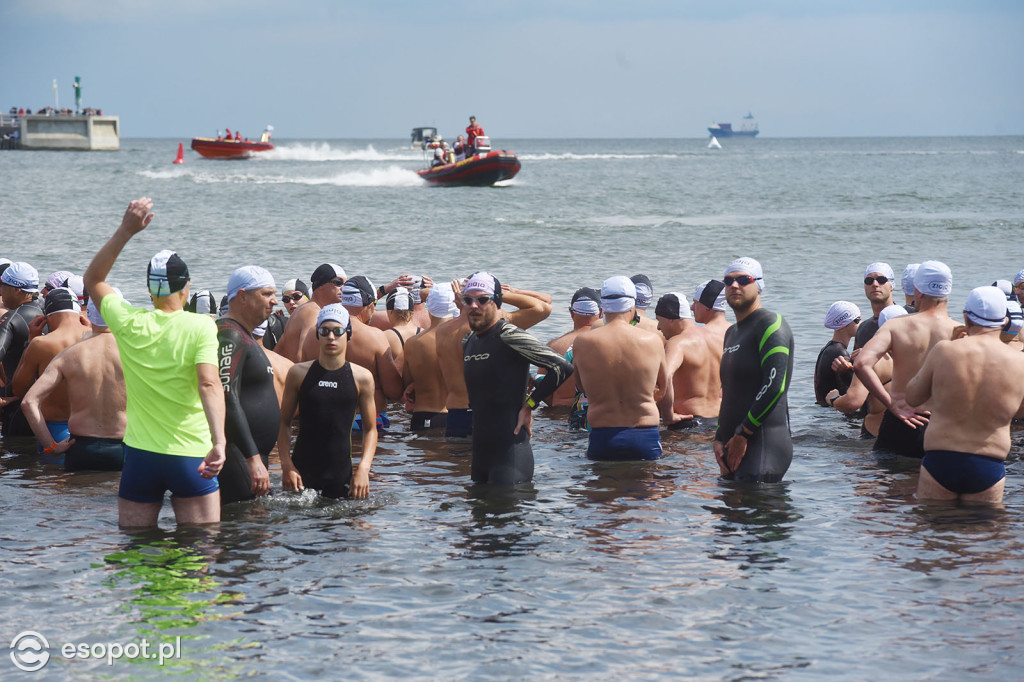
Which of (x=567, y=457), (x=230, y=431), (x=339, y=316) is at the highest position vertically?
(x=339, y=316)

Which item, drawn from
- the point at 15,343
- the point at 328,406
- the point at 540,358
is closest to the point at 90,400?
the point at 328,406

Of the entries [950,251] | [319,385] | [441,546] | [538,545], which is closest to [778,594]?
[538,545]

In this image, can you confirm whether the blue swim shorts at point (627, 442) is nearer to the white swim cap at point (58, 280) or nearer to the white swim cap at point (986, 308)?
the white swim cap at point (986, 308)

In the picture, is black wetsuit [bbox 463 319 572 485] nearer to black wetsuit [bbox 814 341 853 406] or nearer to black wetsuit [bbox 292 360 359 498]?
black wetsuit [bbox 292 360 359 498]

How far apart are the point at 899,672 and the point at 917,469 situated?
14.7 feet

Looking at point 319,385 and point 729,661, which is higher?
point 319,385

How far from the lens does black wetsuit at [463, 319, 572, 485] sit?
804 cm

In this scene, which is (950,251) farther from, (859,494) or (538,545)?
(538,545)

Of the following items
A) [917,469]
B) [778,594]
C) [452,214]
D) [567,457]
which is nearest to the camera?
[778,594]

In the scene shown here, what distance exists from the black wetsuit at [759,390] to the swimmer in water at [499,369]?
124 cm

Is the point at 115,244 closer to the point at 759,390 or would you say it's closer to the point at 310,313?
the point at 759,390

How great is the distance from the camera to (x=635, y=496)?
9.02 metres

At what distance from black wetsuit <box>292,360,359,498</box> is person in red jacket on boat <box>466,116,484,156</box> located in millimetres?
45049

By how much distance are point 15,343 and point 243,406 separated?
15.5 ft
